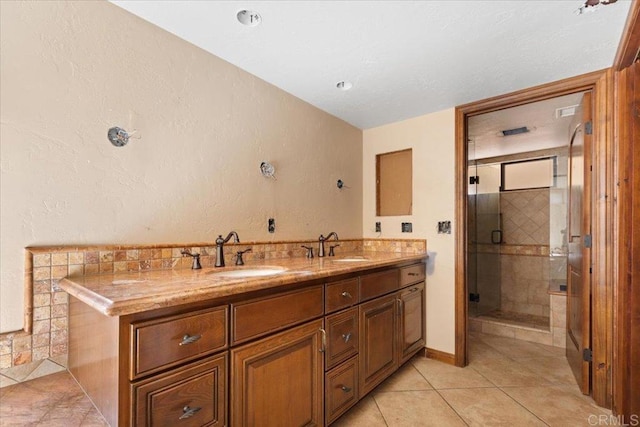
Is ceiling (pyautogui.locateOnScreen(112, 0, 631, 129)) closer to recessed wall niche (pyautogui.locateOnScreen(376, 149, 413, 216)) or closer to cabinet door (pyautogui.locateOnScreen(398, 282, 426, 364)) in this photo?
recessed wall niche (pyautogui.locateOnScreen(376, 149, 413, 216))

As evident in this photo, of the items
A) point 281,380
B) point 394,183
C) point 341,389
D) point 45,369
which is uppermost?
point 394,183

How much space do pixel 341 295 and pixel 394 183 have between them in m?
1.62

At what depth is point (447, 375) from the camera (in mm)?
2328

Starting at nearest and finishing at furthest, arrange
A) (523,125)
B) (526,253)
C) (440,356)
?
1. (440,356)
2. (523,125)
3. (526,253)

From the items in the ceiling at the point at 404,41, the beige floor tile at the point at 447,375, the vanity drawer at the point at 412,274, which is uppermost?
the ceiling at the point at 404,41

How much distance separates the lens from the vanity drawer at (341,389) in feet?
5.13

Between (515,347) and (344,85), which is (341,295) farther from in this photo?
(515,347)

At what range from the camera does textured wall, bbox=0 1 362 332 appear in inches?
45.9

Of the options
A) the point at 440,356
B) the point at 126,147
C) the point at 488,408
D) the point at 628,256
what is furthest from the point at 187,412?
the point at 628,256

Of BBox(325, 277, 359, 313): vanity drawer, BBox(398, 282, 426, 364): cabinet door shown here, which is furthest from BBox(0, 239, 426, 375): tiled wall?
BBox(398, 282, 426, 364): cabinet door

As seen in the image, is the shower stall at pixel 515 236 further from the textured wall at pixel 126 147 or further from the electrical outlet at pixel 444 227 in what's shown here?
the textured wall at pixel 126 147

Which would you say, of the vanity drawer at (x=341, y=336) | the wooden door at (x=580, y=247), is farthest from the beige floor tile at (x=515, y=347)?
the vanity drawer at (x=341, y=336)

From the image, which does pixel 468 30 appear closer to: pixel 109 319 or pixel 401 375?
pixel 109 319

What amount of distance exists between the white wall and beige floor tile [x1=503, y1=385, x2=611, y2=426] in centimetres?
57
